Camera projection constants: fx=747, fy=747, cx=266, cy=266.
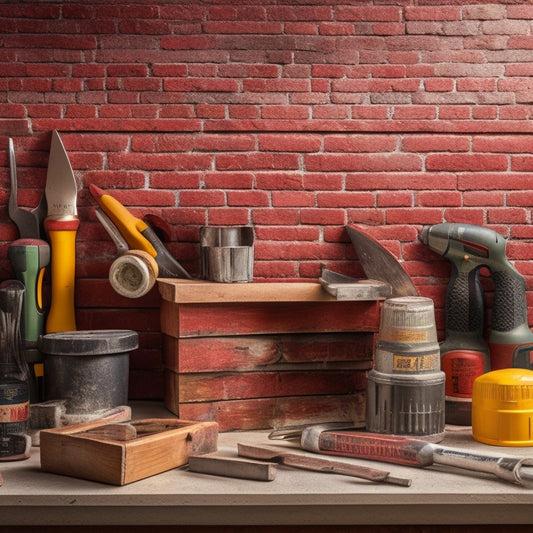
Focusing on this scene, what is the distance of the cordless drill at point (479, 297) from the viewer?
239cm

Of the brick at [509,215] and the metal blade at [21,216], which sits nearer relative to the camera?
the metal blade at [21,216]

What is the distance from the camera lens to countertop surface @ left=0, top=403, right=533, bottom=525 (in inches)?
63.1

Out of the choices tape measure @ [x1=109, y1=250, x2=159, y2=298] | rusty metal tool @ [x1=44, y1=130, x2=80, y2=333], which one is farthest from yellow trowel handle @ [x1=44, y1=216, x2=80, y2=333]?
tape measure @ [x1=109, y1=250, x2=159, y2=298]

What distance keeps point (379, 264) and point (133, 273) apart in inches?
30.5

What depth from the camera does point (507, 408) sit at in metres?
1.94

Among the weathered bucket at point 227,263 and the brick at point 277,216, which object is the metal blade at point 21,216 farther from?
the brick at point 277,216

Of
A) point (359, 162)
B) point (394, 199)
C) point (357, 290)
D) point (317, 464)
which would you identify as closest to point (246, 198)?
point (359, 162)

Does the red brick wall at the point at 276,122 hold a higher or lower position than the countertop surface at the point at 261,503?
higher

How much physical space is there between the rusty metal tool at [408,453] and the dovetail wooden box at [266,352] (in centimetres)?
23

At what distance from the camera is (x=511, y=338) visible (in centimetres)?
238

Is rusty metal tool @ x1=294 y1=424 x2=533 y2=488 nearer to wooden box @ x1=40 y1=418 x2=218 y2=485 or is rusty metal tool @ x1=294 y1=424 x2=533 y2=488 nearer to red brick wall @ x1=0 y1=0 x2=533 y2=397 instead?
wooden box @ x1=40 y1=418 x2=218 y2=485

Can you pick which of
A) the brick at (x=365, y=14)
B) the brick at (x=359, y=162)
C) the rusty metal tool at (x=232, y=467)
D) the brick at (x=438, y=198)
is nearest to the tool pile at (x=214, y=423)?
the rusty metal tool at (x=232, y=467)

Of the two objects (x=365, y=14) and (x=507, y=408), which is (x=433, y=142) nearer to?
(x=365, y=14)

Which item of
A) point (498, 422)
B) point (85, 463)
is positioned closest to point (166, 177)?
point (85, 463)
